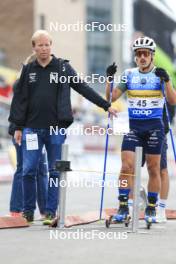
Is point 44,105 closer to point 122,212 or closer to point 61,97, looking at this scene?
point 61,97

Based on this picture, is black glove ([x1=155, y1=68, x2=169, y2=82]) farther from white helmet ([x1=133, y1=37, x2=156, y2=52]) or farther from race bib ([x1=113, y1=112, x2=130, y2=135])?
race bib ([x1=113, y1=112, x2=130, y2=135])

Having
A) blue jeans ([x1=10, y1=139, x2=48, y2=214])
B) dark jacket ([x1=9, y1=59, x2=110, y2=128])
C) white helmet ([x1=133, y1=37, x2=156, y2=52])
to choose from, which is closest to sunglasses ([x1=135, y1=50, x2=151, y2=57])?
white helmet ([x1=133, y1=37, x2=156, y2=52])

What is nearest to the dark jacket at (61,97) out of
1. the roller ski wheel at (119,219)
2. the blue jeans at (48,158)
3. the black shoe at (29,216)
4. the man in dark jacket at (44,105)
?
the man in dark jacket at (44,105)

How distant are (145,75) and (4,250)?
2.81 metres

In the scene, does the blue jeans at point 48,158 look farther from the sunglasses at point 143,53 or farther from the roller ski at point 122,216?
the sunglasses at point 143,53

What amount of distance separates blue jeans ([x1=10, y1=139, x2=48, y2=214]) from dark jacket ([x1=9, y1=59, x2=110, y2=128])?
559 millimetres

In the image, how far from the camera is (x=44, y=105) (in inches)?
375

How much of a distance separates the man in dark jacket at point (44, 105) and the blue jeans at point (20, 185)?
18.5 inches

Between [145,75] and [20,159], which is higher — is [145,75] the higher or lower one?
the higher one

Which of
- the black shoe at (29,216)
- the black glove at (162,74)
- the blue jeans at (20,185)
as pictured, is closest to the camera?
the black glove at (162,74)

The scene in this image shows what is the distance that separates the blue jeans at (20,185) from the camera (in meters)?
10.1

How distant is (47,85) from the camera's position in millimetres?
9492

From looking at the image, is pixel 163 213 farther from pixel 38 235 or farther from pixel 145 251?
pixel 145 251

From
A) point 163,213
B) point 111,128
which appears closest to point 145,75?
point 111,128
